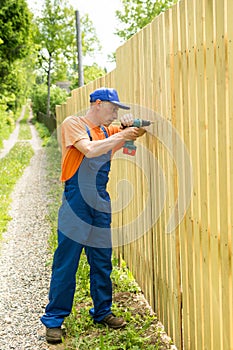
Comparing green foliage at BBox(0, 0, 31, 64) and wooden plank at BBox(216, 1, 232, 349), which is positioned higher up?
green foliage at BBox(0, 0, 31, 64)

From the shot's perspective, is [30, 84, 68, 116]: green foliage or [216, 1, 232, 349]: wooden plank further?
[30, 84, 68, 116]: green foliage

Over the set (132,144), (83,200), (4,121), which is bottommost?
(83,200)

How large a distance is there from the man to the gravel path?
364 mm

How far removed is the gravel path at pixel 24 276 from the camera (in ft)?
15.1

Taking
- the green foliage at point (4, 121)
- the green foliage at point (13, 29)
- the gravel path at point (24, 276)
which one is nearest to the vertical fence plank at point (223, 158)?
the gravel path at point (24, 276)

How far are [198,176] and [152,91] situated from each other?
1.27 meters

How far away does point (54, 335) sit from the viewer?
4.31 meters

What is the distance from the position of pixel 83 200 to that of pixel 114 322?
42.1 inches

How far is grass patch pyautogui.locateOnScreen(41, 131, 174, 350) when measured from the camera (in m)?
4.16

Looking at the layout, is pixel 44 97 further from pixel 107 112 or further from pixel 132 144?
pixel 132 144

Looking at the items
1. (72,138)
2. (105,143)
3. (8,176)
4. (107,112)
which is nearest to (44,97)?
(8,176)

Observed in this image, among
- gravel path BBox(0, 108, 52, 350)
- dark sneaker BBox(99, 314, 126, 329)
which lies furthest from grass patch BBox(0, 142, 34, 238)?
dark sneaker BBox(99, 314, 126, 329)

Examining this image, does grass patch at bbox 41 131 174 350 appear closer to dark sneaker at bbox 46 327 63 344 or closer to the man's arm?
dark sneaker at bbox 46 327 63 344

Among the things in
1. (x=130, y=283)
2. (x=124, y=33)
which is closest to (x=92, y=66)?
(x=124, y=33)
